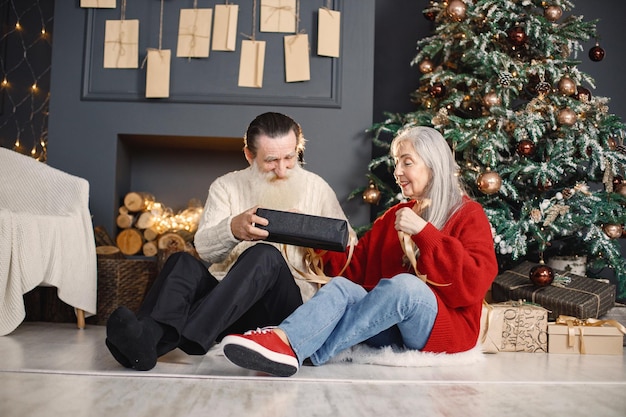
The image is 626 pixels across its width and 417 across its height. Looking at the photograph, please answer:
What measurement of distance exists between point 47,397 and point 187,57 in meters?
2.45

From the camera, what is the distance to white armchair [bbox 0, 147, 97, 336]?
2.80m

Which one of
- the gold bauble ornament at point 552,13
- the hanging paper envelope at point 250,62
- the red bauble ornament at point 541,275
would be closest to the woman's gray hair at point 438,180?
the red bauble ornament at point 541,275

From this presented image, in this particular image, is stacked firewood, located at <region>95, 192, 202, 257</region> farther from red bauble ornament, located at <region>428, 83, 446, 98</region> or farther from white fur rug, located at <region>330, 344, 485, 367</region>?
white fur rug, located at <region>330, 344, 485, 367</region>

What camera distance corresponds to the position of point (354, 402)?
1.67m

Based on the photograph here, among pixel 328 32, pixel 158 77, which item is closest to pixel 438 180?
pixel 328 32

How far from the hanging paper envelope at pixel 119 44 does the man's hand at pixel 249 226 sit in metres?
1.85

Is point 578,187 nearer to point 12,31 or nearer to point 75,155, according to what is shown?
point 75,155

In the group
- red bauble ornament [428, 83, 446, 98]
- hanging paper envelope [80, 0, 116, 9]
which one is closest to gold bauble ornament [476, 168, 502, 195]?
red bauble ornament [428, 83, 446, 98]

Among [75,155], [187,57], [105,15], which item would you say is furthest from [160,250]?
[105,15]

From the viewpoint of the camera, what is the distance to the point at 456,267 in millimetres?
2018

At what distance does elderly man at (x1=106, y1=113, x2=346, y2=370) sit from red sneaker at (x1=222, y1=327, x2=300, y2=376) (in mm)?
133

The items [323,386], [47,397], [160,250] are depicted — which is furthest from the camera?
[160,250]

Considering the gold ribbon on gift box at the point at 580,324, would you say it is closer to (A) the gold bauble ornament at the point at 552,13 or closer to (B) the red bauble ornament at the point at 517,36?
(B) the red bauble ornament at the point at 517,36

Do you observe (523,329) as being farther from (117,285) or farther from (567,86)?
(117,285)
